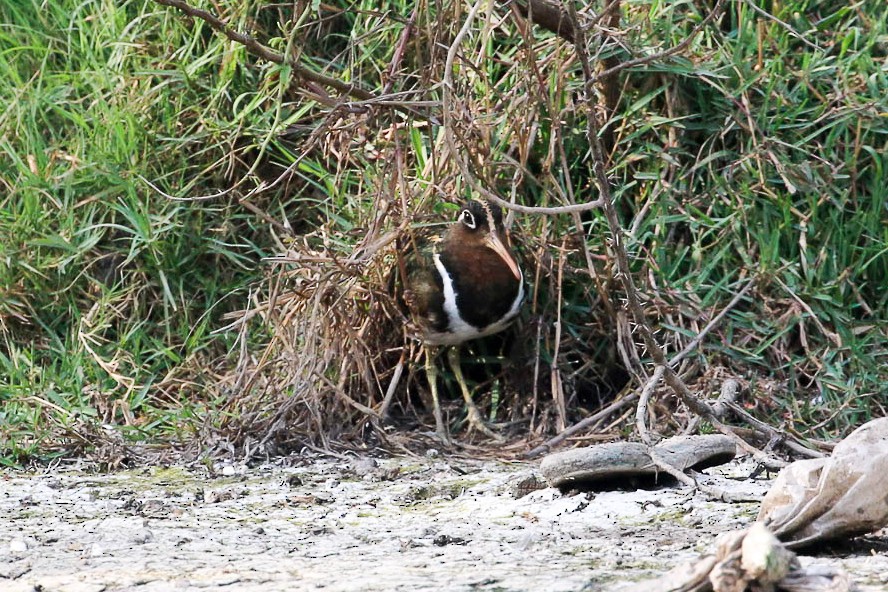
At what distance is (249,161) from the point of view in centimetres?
566

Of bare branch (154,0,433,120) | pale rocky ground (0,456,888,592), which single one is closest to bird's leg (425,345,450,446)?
pale rocky ground (0,456,888,592)

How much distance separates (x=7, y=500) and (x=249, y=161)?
2.10 metres

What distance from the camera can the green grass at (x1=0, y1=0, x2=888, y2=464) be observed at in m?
4.71

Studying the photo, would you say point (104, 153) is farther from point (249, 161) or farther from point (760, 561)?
point (760, 561)

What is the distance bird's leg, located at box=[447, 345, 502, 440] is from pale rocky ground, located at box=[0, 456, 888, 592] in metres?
0.34

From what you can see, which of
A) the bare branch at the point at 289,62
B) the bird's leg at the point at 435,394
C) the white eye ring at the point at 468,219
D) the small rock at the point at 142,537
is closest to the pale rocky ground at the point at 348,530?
the small rock at the point at 142,537

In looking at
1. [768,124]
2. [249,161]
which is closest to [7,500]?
[249,161]

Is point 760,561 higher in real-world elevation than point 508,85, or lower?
lower

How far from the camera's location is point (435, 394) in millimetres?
4887

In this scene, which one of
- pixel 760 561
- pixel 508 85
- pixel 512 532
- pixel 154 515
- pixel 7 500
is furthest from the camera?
pixel 508 85

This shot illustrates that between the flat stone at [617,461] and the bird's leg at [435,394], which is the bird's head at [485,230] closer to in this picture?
the bird's leg at [435,394]

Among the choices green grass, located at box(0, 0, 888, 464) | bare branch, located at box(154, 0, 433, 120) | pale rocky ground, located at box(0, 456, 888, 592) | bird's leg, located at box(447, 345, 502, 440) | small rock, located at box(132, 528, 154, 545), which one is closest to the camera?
pale rocky ground, located at box(0, 456, 888, 592)

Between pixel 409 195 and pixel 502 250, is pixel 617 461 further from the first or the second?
pixel 409 195

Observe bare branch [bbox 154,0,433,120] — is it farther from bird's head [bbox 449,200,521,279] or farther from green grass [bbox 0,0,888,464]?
bird's head [bbox 449,200,521,279]
